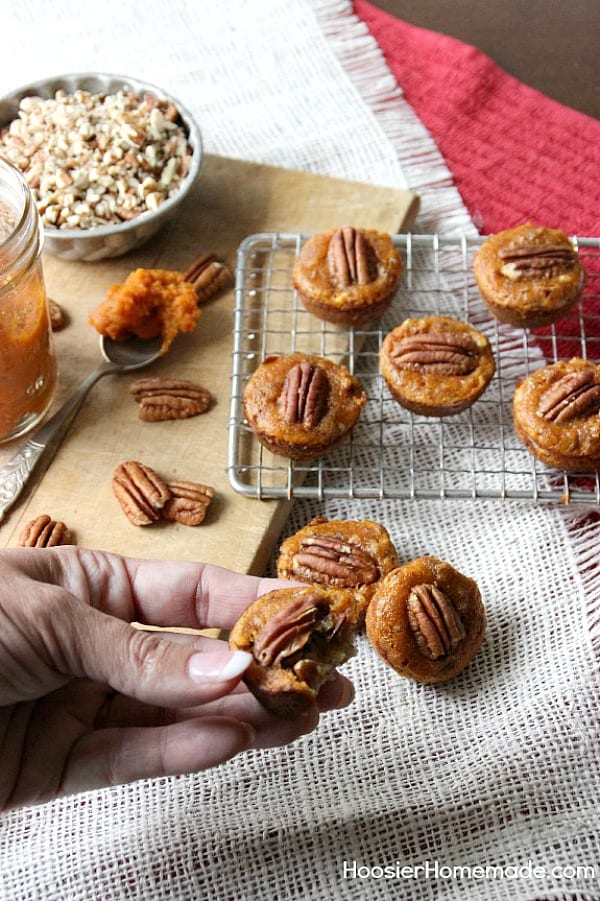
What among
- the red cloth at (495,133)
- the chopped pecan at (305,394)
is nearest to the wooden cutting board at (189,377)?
the chopped pecan at (305,394)

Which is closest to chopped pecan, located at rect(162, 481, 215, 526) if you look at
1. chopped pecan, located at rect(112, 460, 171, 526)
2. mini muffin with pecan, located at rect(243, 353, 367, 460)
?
chopped pecan, located at rect(112, 460, 171, 526)

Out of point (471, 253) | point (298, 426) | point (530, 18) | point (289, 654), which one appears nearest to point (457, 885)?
point (289, 654)

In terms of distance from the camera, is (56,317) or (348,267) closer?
(348,267)

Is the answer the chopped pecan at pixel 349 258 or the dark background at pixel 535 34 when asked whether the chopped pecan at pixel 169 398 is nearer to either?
the chopped pecan at pixel 349 258

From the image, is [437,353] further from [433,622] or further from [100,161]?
[100,161]

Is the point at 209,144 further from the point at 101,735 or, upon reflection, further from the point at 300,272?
the point at 101,735

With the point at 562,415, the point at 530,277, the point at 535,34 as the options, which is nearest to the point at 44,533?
the point at 562,415

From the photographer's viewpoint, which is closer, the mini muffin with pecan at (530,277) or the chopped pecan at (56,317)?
the mini muffin with pecan at (530,277)

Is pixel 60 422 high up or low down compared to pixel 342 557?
up
